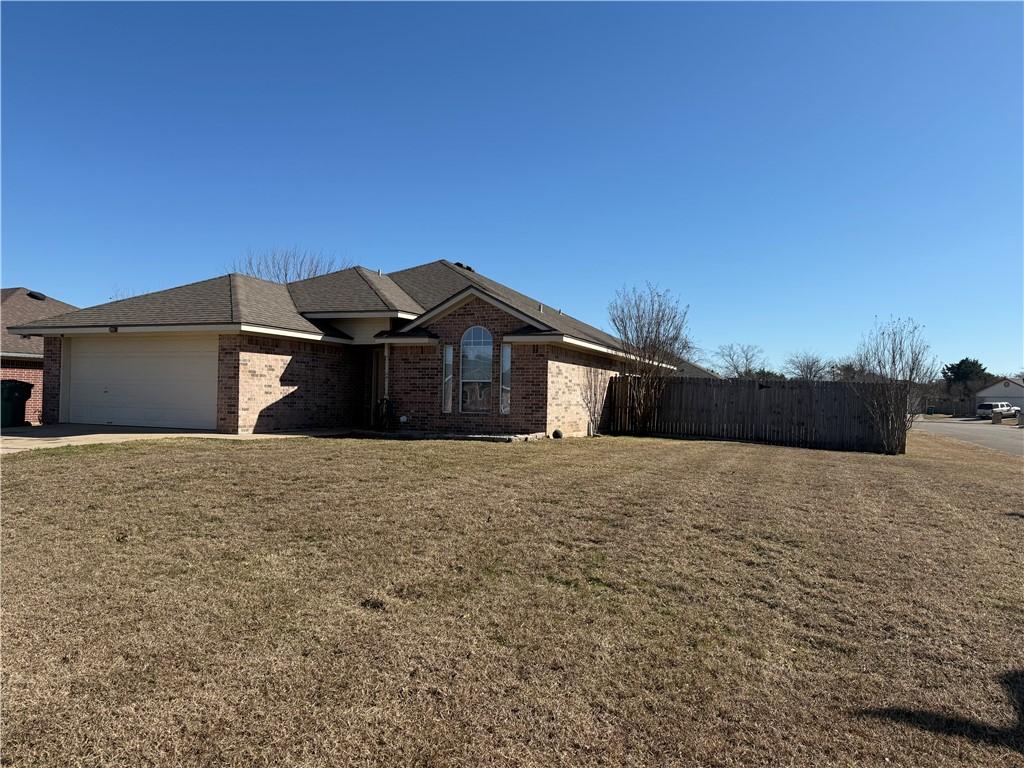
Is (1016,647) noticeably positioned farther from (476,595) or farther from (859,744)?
(476,595)

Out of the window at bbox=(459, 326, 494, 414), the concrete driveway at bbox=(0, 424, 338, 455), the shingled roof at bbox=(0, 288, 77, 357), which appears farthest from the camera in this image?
the shingled roof at bbox=(0, 288, 77, 357)

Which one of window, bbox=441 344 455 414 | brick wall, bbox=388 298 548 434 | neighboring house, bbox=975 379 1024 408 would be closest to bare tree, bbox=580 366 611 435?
brick wall, bbox=388 298 548 434

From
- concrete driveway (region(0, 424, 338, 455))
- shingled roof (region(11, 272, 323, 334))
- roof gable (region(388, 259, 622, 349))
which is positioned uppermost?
roof gable (region(388, 259, 622, 349))

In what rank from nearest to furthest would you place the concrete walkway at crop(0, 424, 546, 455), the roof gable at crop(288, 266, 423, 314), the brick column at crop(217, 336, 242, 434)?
the concrete walkway at crop(0, 424, 546, 455) → the brick column at crop(217, 336, 242, 434) → the roof gable at crop(288, 266, 423, 314)

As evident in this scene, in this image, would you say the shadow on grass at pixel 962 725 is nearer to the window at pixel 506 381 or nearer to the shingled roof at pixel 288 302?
the shingled roof at pixel 288 302

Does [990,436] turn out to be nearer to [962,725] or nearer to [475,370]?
[475,370]

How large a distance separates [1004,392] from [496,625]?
309 ft

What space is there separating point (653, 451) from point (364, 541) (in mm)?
9024

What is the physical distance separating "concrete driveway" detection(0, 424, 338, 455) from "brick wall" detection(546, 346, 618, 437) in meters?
5.58

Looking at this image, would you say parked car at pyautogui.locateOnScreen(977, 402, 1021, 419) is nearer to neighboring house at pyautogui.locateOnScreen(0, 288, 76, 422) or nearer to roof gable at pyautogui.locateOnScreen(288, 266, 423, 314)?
roof gable at pyautogui.locateOnScreen(288, 266, 423, 314)

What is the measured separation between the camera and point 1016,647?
Result: 158 inches

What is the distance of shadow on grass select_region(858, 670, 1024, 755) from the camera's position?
118 inches

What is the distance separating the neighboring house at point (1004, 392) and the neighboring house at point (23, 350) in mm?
88590

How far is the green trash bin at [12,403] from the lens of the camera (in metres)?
15.6
